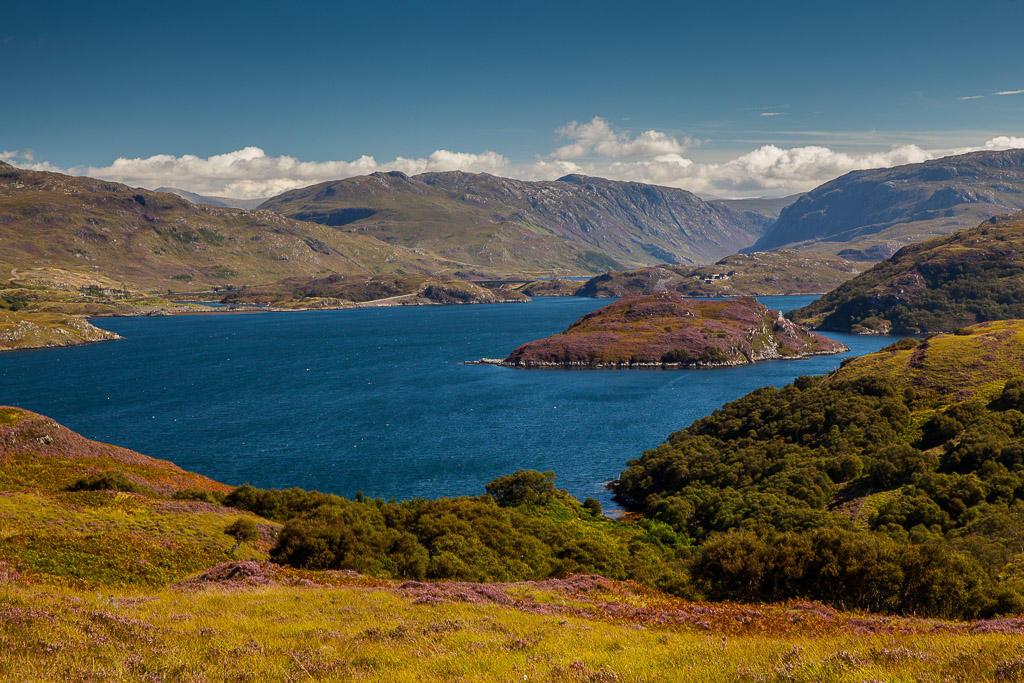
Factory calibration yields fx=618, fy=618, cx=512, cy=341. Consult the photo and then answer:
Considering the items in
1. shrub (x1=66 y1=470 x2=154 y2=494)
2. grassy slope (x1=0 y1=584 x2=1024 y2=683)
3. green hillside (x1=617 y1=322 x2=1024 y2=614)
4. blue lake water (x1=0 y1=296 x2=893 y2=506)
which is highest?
grassy slope (x1=0 y1=584 x2=1024 y2=683)

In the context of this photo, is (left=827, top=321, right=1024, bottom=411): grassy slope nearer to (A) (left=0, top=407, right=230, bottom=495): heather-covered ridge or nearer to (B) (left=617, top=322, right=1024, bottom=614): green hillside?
(B) (left=617, top=322, right=1024, bottom=614): green hillside

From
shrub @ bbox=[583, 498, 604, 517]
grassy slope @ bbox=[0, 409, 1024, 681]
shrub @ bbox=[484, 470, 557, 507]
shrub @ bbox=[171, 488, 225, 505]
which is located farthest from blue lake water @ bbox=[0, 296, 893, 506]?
grassy slope @ bbox=[0, 409, 1024, 681]

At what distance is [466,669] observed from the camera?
696 inches

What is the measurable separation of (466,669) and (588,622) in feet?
32.1

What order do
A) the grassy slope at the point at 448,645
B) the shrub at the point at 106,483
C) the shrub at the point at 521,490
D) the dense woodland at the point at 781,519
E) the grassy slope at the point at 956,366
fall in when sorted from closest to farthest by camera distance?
the grassy slope at the point at 448,645 < the dense woodland at the point at 781,519 < the shrub at the point at 106,483 < the shrub at the point at 521,490 < the grassy slope at the point at 956,366

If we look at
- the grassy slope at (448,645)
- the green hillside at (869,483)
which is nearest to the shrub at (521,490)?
the green hillside at (869,483)

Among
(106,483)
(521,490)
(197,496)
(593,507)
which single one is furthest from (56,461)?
(593,507)

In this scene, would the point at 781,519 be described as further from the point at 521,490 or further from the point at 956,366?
the point at 956,366

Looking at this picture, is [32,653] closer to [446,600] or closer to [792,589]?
[446,600]

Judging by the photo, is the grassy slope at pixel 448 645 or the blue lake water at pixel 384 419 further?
the blue lake water at pixel 384 419

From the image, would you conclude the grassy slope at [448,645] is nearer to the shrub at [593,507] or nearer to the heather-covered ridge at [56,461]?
the heather-covered ridge at [56,461]

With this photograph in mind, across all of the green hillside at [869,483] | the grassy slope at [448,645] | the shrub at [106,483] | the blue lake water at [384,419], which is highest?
the grassy slope at [448,645]

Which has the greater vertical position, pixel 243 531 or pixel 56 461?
pixel 56 461

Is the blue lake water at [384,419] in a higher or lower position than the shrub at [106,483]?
lower
